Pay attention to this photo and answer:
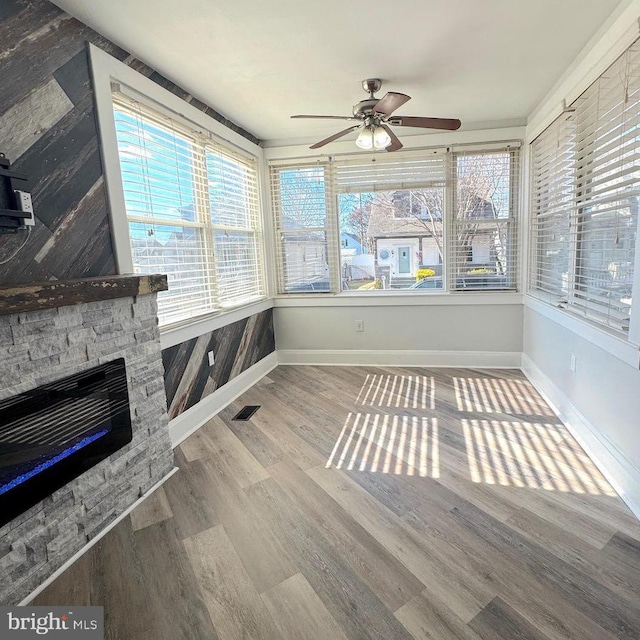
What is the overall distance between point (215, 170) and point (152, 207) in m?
1.02

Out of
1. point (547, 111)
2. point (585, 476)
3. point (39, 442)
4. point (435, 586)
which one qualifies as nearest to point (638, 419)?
point (585, 476)

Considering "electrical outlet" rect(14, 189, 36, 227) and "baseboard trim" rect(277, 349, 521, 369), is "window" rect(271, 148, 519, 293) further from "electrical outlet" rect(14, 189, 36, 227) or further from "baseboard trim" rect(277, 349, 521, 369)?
"electrical outlet" rect(14, 189, 36, 227)

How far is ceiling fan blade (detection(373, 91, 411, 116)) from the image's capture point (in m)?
2.36

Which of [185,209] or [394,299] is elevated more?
[185,209]

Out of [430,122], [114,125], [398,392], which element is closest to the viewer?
[114,125]

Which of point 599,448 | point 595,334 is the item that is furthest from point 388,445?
point 595,334

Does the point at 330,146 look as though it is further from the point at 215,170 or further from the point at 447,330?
the point at 447,330

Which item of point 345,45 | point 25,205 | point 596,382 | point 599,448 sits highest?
point 345,45

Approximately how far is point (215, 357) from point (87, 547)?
1728 millimetres

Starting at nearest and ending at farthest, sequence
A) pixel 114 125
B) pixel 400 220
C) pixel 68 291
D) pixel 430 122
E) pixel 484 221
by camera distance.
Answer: pixel 68 291
pixel 114 125
pixel 430 122
pixel 484 221
pixel 400 220

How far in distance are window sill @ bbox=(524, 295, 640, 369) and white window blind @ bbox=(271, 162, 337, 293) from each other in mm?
2188

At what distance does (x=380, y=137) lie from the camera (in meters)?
2.81

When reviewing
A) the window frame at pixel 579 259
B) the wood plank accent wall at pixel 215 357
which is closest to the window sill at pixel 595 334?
the window frame at pixel 579 259

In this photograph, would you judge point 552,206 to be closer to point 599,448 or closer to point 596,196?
point 596,196
